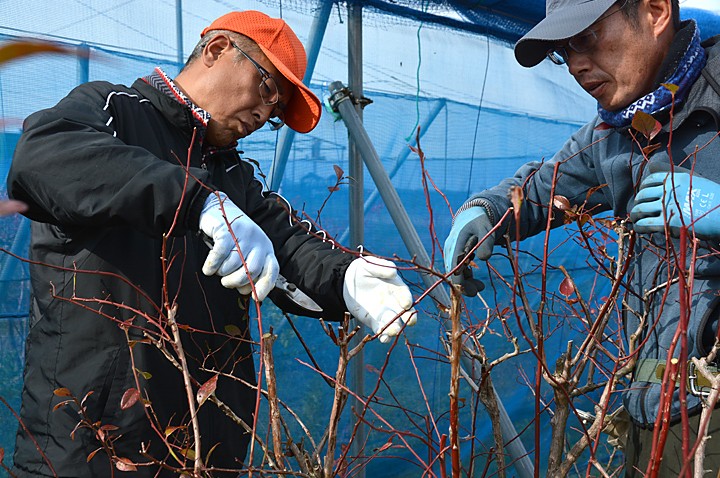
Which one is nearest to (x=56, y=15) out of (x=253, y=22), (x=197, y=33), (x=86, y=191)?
(x=197, y=33)

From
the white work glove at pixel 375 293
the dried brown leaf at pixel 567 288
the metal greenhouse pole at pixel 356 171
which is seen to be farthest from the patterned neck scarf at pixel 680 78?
the metal greenhouse pole at pixel 356 171

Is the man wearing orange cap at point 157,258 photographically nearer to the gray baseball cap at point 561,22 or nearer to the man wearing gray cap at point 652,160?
the man wearing gray cap at point 652,160

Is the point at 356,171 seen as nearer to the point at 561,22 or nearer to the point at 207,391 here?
the point at 561,22

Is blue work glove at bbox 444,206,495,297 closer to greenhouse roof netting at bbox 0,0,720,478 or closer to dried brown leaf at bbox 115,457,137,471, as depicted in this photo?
greenhouse roof netting at bbox 0,0,720,478

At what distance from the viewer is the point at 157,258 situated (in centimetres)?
166

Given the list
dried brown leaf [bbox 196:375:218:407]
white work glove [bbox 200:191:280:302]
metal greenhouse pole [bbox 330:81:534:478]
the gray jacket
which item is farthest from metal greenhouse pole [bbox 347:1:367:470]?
dried brown leaf [bbox 196:375:218:407]

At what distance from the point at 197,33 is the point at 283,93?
1.08 m

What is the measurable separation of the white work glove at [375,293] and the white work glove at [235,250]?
300mm

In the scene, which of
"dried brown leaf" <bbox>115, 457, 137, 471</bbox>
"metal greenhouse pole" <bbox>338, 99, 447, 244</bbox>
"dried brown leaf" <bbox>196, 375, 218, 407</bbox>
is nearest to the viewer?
"dried brown leaf" <bbox>196, 375, 218, 407</bbox>

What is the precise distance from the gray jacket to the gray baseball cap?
0.28m

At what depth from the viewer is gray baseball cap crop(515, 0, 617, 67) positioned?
1579 mm

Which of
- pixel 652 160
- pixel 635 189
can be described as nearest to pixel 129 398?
pixel 635 189

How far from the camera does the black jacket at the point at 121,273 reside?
1351 millimetres

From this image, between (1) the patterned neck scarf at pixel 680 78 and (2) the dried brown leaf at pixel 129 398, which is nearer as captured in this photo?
(2) the dried brown leaf at pixel 129 398
